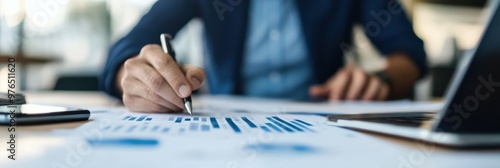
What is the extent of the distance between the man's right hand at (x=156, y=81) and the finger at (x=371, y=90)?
28cm

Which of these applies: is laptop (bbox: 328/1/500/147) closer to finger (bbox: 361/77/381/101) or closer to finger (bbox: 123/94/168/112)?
finger (bbox: 123/94/168/112)

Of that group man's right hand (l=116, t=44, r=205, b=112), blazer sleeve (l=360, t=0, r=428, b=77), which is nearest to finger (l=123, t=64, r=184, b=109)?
man's right hand (l=116, t=44, r=205, b=112)

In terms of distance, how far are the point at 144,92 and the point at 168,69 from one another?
3cm

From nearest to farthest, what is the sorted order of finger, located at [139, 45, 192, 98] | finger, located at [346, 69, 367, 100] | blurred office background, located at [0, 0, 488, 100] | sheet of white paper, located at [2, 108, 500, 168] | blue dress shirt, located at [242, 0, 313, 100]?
sheet of white paper, located at [2, 108, 500, 168], finger, located at [139, 45, 192, 98], blurred office background, located at [0, 0, 488, 100], finger, located at [346, 69, 367, 100], blue dress shirt, located at [242, 0, 313, 100]

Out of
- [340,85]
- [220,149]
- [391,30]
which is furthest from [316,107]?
[391,30]

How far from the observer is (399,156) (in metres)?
0.17

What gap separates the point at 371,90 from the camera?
53cm

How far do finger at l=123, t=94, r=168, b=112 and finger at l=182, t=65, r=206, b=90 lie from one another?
0.10 ft

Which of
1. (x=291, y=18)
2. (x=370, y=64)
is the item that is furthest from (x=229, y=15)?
(x=370, y=64)

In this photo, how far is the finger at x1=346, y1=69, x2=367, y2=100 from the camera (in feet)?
1.70

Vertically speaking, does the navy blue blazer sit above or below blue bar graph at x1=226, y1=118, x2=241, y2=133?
above

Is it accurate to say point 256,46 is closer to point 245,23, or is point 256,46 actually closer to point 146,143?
point 245,23

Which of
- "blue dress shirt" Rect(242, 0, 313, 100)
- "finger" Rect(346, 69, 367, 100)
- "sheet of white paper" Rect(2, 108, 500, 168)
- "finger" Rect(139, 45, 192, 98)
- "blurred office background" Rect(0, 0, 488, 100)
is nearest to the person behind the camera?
"sheet of white paper" Rect(2, 108, 500, 168)

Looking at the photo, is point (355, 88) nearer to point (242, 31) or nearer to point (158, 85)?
point (242, 31)
